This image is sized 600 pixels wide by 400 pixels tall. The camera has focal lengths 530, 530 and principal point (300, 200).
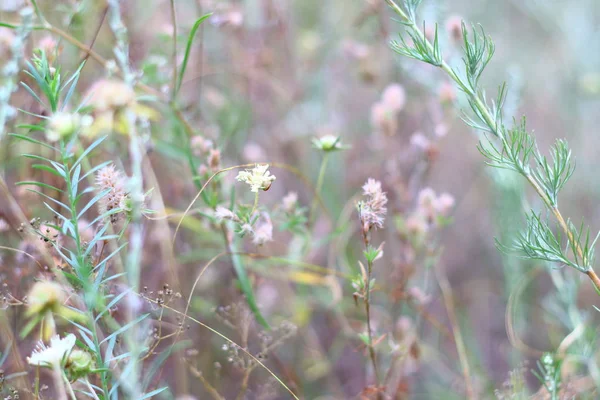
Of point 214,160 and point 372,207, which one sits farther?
point 214,160

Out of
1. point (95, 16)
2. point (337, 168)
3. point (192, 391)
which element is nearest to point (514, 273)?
point (337, 168)

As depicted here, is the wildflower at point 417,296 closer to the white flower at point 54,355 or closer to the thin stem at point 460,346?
the thin stem at point 460,346

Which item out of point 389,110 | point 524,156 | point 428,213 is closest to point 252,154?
point 389,110

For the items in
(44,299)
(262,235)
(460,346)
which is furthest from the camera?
(460,346)

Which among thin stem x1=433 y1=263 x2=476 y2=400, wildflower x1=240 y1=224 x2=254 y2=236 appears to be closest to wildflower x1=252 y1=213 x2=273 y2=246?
wildflower x1=240 y1=224 x2=254 y2=236

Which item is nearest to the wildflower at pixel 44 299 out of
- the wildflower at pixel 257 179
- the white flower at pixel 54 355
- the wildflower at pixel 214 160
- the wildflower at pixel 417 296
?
the white flower at pixel 54 355

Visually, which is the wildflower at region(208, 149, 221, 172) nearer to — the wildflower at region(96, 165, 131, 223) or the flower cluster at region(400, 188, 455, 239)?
the wildflower at region(96, 165, 131, 223)

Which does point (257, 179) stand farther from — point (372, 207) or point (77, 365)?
point (77, 365)

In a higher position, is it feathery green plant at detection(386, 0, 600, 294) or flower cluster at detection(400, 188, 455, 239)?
feathery green plant at detection(386, 0, 600, 294)

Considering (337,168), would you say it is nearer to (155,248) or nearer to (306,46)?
(306,46)
